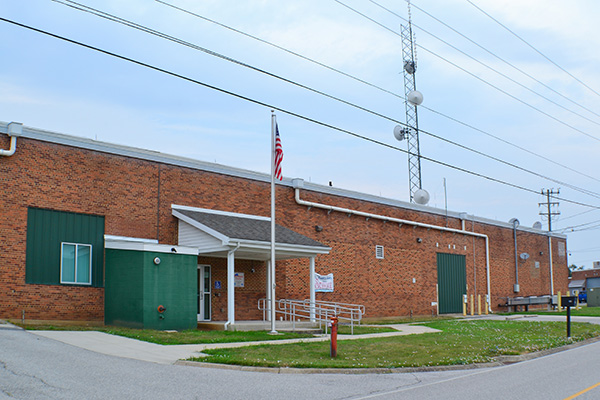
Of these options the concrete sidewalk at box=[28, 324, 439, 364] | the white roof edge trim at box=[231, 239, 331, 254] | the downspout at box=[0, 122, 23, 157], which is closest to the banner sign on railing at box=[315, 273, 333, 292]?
the white roof edge trim at box=[231, 239, 331, 254]

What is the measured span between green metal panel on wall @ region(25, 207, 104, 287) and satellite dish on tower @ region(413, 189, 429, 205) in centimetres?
1996

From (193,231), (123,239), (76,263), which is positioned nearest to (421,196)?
(193,231)

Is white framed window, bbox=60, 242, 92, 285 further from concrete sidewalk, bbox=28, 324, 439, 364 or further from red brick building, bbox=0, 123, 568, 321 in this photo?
concrete sidewalk, bbox=28, 324, 439, 364

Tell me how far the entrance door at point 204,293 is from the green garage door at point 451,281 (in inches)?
664

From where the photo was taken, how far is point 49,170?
65.6 feet

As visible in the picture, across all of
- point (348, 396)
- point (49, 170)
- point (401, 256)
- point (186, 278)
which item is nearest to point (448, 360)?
point (348, 396)

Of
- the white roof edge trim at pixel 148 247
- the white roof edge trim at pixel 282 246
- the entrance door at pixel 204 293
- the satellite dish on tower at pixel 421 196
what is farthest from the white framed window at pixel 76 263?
the satellite dish on tower at pixel 421 196

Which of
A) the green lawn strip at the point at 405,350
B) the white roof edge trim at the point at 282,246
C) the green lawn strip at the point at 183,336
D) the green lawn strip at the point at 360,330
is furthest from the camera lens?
the green lawn strip at the point at 360,330

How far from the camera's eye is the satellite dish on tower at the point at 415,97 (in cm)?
3294

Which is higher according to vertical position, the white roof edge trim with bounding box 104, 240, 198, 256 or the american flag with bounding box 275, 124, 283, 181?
the american flag with bounding box 275, 124, 283, 181

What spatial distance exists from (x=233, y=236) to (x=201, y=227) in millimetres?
1479

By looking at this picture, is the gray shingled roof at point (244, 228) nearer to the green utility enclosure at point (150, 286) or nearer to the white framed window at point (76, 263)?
the green utility enclosure at point (150, 286)

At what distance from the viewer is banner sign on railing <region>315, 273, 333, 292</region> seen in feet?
91.6

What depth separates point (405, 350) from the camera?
1655cm
